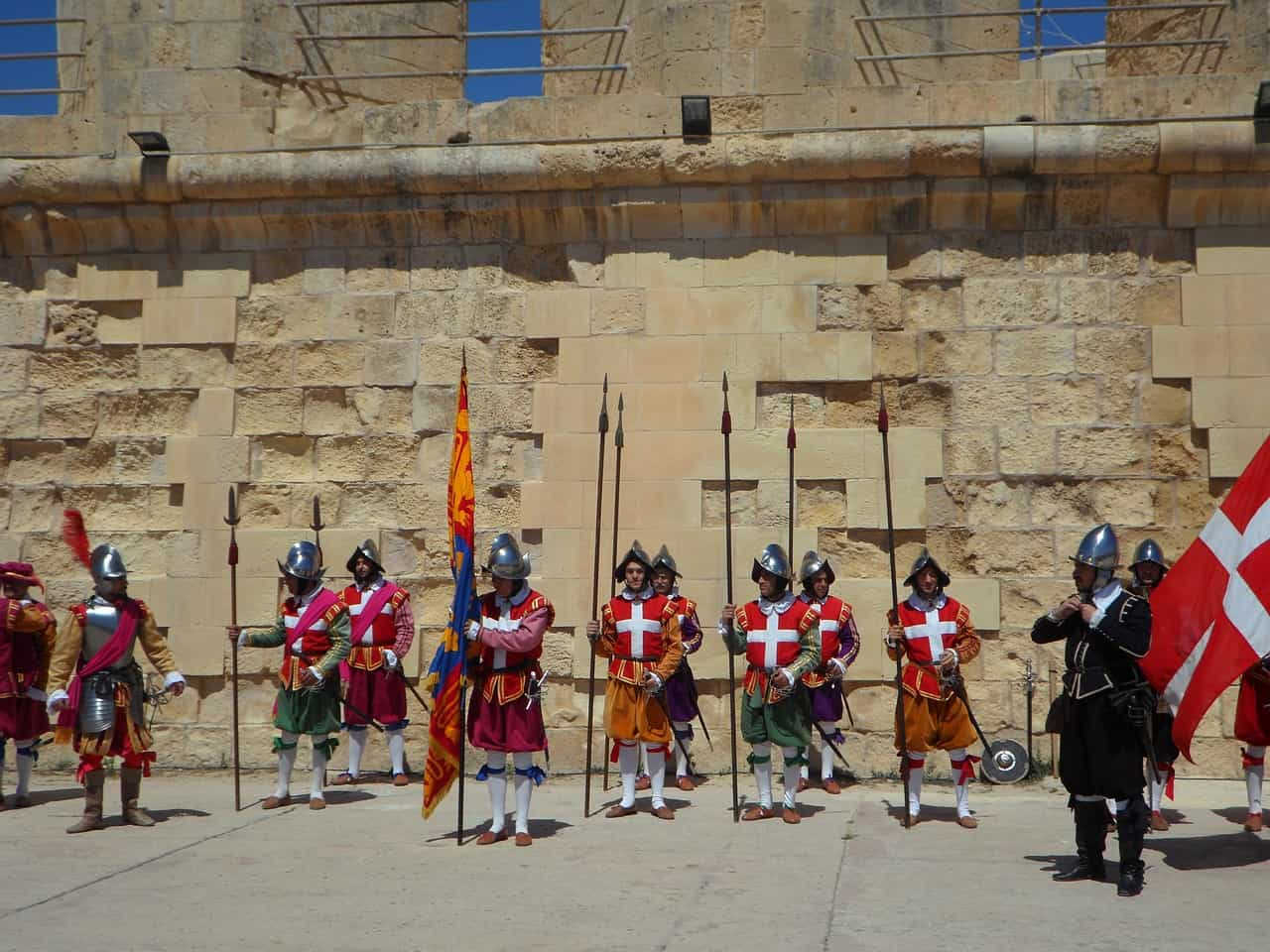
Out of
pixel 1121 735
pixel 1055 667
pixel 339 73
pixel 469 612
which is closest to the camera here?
pixel 1121 735

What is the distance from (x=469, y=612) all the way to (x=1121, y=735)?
350cm

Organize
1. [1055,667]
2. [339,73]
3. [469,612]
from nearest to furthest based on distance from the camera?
1. [469,612]
2. [1055,667]
3. [339,73]

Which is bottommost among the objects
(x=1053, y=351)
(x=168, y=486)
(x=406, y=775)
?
(x=406, y=775)

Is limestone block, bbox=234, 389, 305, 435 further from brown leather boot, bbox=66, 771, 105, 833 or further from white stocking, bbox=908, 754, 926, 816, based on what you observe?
white stocking, bbox=908, 754, 926, 816

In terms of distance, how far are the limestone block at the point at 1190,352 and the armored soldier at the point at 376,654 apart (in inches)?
220

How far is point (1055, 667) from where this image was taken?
10008 millimetres

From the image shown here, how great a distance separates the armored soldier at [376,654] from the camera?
402 inches

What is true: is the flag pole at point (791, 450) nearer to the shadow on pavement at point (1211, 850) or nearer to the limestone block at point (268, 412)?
the shadow on pavement at point (1211, 850)

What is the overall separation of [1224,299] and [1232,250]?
0.36 m

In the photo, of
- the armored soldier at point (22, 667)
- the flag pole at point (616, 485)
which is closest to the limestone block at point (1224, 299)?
the flag pole at point (616, 485)

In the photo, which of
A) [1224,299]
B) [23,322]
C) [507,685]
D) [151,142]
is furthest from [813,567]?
[23,322]

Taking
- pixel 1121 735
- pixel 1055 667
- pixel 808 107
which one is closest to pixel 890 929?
pixel 1121 735

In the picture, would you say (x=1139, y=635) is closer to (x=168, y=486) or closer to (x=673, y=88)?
(x=673, y=88)

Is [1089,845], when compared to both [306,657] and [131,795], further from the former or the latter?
[131,795]
